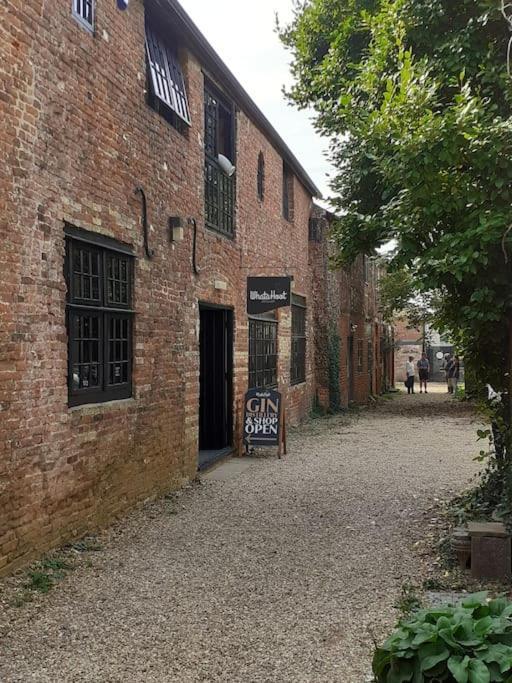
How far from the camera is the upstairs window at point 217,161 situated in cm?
1057

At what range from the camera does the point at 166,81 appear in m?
8.70

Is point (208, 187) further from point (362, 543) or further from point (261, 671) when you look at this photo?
point (261, 671)

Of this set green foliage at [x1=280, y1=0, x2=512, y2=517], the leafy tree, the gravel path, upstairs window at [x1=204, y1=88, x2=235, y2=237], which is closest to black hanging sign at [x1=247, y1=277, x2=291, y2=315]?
upstairs window at [x1=204, y1=88, x2=235, y2=237]

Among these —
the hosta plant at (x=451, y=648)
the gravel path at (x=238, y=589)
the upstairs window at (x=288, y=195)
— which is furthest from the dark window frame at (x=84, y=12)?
the upstairs window at (x=288, y=195)

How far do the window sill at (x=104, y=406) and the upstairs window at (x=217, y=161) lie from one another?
3.78 m

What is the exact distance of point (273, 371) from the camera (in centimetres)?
1461

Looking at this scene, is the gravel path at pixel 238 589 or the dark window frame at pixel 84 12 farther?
the dark window frame at pixel 84 12

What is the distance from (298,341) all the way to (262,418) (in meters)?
5.99

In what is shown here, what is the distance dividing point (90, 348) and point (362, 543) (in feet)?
10.7

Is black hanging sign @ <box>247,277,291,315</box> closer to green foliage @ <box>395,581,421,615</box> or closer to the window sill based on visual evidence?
the window sill

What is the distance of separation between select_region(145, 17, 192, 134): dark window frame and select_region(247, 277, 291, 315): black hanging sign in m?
2.91

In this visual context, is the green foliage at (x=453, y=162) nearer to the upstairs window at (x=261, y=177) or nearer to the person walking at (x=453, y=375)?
the upstairs window at (x=261, y=177)

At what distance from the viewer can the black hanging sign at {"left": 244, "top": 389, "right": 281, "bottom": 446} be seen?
11781 millimetres

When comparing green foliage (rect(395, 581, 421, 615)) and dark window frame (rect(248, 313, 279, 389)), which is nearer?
green foliage (rect(395, 581, 421, 615))
